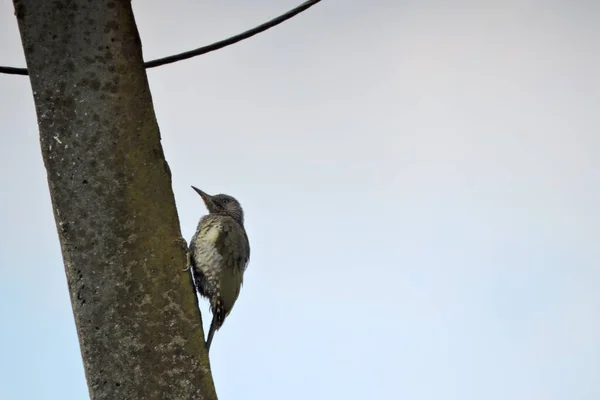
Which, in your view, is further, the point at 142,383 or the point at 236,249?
the point at 236,249

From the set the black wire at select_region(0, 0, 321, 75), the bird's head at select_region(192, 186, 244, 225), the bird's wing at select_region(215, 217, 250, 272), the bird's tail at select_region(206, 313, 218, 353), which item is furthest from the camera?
the bird's head at select_region(192, 186, 244, 225)

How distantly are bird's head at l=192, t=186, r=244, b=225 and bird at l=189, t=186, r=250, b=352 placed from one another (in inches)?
13.8

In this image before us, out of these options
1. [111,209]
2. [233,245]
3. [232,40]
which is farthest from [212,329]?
[111,209]

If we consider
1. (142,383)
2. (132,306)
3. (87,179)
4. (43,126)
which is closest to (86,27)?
(43,126)

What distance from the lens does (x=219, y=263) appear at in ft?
16.1

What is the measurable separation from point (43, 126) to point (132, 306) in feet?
2.00

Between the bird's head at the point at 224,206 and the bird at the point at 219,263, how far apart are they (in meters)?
0.35

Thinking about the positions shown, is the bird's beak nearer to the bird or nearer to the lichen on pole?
the bird

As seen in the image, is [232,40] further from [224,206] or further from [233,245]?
[224,206]

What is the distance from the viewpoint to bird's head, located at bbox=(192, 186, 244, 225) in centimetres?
571

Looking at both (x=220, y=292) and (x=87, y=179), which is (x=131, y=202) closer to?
(x=87, y=179)

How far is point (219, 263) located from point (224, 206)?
962 mm

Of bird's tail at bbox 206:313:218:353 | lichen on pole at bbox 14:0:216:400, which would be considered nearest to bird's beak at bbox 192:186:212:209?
bird's tail at bbox 206:313:218:353

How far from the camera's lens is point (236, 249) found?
509 centimetres
